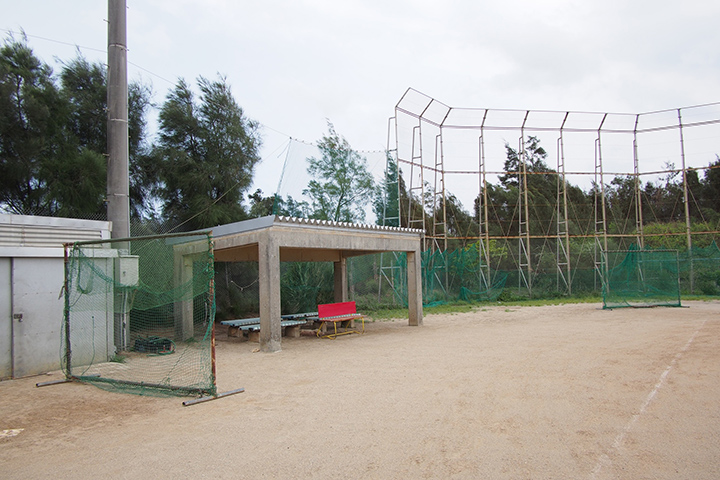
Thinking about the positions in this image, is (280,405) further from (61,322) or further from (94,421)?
(61,322)

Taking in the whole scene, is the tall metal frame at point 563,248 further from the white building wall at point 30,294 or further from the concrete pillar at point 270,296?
the white building wall at point 30,294

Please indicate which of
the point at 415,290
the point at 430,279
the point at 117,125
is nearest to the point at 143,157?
the point at 117,125

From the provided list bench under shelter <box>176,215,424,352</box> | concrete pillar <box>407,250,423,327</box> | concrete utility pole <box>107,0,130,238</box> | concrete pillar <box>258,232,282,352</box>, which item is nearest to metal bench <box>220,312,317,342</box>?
bench under shelter <box>176,215,424,352</box>

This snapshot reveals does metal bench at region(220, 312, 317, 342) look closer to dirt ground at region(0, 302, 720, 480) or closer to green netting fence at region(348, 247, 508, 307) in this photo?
dirt ground at region(0, 302, 720, 480)

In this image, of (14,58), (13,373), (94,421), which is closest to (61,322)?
(13,373)

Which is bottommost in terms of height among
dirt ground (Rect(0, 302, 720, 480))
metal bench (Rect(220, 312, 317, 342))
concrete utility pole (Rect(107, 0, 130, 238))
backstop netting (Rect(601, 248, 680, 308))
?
dirt ground (Rect(0, 302, 720, 480))

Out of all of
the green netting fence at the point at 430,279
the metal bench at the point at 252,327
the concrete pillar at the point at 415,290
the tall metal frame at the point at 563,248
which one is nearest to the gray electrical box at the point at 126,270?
the metal bench at the point at 252,327

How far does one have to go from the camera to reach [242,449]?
4430mm

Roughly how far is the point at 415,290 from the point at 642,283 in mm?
10543

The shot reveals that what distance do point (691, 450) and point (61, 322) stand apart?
372 inches

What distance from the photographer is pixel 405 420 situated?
5160mm

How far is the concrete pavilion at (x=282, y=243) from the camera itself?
10.2 m

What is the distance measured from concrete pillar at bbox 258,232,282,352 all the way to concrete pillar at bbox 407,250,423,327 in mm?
5160

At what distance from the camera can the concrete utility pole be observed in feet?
35.9
